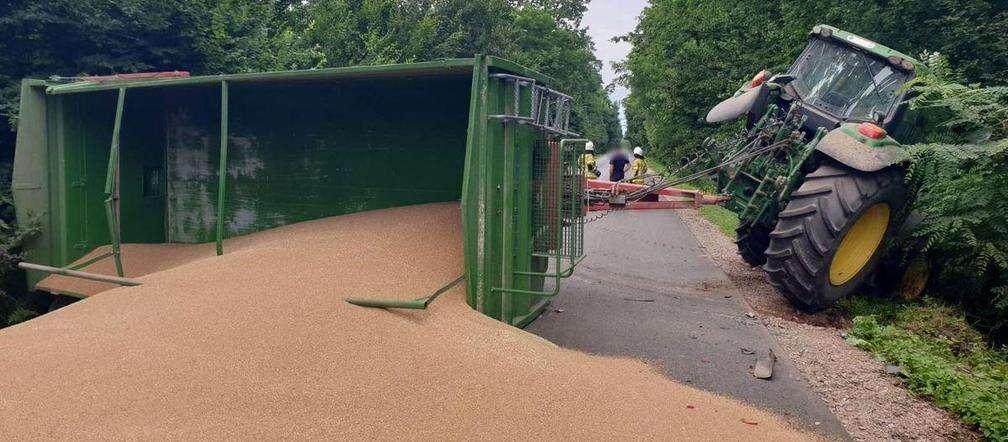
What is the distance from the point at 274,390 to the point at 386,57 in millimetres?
17883

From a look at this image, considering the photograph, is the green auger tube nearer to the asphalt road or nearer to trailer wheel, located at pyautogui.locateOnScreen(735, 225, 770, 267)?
the asphalt road

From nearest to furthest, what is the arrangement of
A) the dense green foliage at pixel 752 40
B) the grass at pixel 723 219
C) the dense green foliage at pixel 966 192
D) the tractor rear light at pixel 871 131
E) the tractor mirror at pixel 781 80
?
the dense green foliage at pixel 966 192, the tractor rear light at pixel 871 131, the tractor mirror at pixel 781 80, the dense green foliage at pixel 752 40, the grass at pixel 723 219

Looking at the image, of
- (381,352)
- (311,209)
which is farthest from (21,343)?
(311,209)

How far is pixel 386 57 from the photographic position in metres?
20.2

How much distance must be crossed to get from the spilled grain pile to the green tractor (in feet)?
8.21

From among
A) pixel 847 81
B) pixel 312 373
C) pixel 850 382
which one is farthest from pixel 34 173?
pixel 847 81

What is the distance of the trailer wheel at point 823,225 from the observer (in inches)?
248

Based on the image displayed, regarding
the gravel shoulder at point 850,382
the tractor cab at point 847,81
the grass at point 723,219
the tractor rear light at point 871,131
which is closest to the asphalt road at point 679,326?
the gravel shoulder at point 850,382

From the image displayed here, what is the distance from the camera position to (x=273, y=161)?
720 cm

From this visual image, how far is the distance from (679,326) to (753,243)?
3030 millimetres

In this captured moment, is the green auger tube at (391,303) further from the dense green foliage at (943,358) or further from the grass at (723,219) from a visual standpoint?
the grass at (723,219)

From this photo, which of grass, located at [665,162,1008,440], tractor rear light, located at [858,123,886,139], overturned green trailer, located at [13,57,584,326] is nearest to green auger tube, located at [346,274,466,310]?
overturned green trailer, located at [13,57,584,326]

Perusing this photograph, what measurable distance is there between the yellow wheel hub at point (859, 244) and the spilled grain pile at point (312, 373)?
3.07 meters

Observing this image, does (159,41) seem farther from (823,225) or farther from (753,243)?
(823,225)
